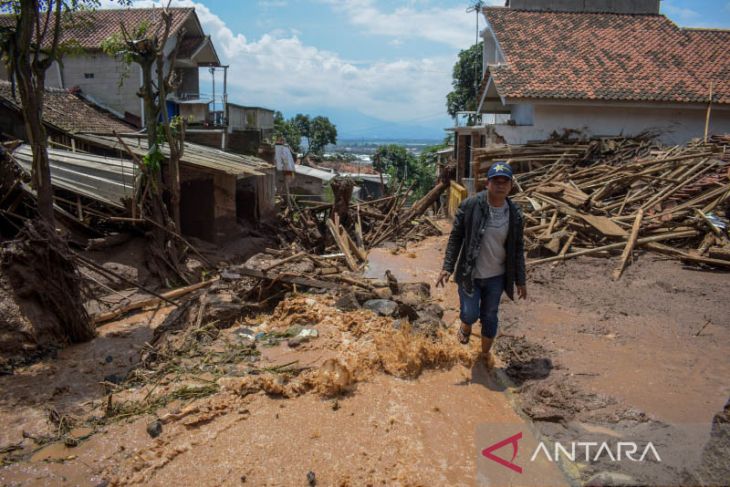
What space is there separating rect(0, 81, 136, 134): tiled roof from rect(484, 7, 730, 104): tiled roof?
13086mm

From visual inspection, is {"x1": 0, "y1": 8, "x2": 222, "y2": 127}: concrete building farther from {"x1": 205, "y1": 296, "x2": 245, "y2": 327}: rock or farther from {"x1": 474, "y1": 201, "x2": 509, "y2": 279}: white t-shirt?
{"x1": 474, "y1": 201, "x2": 509, "y2": 279}: white t-shirt

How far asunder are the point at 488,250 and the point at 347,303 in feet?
8.74

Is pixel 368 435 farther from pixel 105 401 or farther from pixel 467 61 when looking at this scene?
pixel 467 61

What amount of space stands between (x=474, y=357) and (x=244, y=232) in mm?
12022

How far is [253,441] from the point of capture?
4.06 m

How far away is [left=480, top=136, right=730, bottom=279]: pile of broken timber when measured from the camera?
8.55 m

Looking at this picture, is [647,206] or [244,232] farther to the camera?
[244,232]

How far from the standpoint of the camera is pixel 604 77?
1633cm

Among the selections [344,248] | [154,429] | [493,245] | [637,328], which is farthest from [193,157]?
[637,328]

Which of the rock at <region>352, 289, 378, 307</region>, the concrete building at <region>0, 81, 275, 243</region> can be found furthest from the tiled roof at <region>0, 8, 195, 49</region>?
the rock at <region>352, 289, 378, 307</region>

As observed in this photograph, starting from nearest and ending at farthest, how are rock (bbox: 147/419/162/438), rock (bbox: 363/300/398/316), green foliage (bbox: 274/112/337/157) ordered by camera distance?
rock (bbox: 147/419/162/438), rock (bbox: 363/300/398/316), green foliage (bbox: 274/112/337/157)

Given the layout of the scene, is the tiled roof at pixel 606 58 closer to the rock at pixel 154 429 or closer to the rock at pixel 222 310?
the rock at pixel 222 310

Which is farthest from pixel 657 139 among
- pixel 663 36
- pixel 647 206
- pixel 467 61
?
pixel 467 61

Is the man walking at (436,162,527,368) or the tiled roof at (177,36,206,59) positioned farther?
the tiled roof at (177,36,206,59)
